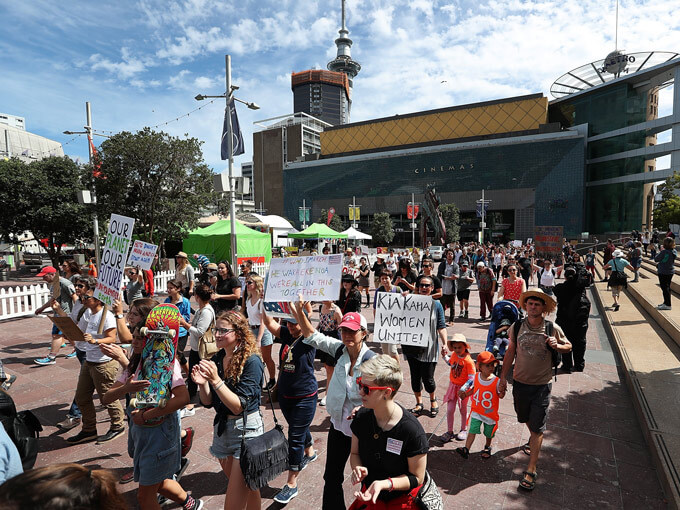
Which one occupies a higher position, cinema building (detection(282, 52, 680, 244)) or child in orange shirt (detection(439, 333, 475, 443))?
cinema building (detection(282, 52, 680, 244))

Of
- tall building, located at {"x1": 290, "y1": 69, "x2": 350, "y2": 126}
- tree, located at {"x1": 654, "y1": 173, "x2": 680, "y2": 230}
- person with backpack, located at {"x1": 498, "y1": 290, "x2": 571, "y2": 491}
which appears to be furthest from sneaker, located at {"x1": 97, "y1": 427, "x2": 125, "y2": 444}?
tall building, located at {"x1": 290, "y1": 69, "x2": 350, "y2": 126}

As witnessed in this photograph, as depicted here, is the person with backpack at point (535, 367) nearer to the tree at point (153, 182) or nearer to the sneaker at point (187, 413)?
the sneaker at point (187, 413)

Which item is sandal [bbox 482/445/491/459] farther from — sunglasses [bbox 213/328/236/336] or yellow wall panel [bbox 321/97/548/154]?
yellow wall panel [bbox 321/97/548/154]

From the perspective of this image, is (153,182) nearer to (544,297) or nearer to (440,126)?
(544,297)

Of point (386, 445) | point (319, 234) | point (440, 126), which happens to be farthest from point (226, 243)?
point (440, 126)

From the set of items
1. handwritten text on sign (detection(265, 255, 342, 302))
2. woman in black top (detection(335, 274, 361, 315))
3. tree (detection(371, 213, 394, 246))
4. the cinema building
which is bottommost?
woman in black top (detection(335, 274, 361, 315))

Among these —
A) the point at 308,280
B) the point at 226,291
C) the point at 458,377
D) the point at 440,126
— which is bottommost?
the point at 458,377

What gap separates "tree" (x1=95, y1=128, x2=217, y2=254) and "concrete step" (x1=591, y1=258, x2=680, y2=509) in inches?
706

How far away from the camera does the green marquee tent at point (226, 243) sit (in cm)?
1658

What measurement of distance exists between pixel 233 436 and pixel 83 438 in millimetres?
2865

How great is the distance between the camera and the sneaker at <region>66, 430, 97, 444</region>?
4.46m

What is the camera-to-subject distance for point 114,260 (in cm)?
436

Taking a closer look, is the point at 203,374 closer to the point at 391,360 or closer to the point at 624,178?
the point at 391,360

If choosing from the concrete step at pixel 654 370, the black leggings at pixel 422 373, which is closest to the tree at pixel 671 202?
the concrete step at pixel 654 370
